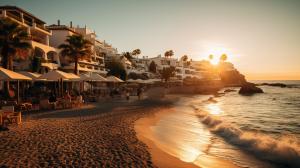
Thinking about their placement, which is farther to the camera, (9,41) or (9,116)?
(9,41)

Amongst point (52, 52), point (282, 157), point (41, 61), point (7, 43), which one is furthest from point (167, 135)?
point (52, 52)

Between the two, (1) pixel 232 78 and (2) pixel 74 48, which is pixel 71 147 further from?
(1) pixel 232 78

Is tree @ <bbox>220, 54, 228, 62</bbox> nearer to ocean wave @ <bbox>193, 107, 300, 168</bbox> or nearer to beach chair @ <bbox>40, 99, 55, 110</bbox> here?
ocean wave @ <bbox>193, 107, 300, 168</bbox>

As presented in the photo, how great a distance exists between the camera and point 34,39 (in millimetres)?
29938

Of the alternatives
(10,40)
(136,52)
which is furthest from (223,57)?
(10,40)

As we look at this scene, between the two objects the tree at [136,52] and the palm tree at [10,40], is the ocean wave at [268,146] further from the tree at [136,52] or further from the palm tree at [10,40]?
the tree at [136,52]

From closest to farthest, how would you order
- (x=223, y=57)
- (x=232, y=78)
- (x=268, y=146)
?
(x=268, y=146) → (x=232, y=78) → (x=223, y=57)

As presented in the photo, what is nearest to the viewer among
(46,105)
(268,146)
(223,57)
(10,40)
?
(268,146)

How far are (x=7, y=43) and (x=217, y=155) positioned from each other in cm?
1934

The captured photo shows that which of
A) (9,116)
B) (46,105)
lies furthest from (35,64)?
(9,116)

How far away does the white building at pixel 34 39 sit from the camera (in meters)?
26.8

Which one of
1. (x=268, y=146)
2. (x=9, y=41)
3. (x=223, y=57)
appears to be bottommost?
(x=268, y=146)

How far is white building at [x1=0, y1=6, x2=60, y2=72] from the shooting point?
26797 mm

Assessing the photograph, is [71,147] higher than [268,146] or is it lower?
higher
